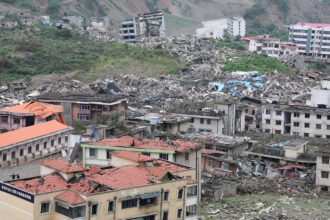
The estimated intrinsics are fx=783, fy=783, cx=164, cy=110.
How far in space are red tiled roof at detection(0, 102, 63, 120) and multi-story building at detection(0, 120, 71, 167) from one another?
46.8 inches

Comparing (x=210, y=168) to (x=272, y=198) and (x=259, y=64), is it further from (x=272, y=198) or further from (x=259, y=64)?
(x=259, y=64)

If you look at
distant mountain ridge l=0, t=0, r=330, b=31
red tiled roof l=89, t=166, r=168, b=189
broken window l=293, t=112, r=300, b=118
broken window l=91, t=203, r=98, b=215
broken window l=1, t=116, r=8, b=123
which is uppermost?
distant mountain ridge l=0, t=0, r=330, b=31

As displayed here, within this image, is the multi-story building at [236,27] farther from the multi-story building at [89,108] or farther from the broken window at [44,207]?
the broken window at [44,207]

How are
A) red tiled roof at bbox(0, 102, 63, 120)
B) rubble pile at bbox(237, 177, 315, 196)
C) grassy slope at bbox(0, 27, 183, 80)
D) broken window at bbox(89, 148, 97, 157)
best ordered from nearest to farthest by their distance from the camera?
broken window at bbox(89, 148, 97, 157) < rubble pile at bbox(237, 177, 315, 196) < red tiled roof at bbox(0, 102, 63, 120) < grassy slope at bbox(0, 27, 183, 80)

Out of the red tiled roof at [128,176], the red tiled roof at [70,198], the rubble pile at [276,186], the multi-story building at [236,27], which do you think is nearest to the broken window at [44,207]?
the red tiled roof at [70,198]

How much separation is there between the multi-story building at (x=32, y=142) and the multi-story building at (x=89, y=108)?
313cm

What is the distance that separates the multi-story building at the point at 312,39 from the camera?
60.8 meters

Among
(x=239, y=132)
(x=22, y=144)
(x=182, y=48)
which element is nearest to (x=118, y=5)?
(x=182, y=48)

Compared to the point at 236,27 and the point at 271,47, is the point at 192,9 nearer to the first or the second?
the point at 236,27

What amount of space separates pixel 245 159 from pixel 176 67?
2077 cm

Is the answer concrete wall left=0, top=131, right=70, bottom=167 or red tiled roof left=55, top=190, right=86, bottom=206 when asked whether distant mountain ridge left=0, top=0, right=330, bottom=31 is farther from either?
red tiled roof left=55, top=190, right=86, bottom=206

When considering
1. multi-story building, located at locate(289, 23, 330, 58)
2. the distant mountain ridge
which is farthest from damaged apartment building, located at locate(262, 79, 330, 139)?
the distant mountain ridge

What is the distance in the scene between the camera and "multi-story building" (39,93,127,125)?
1231 inches

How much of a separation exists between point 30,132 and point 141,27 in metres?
32.8
